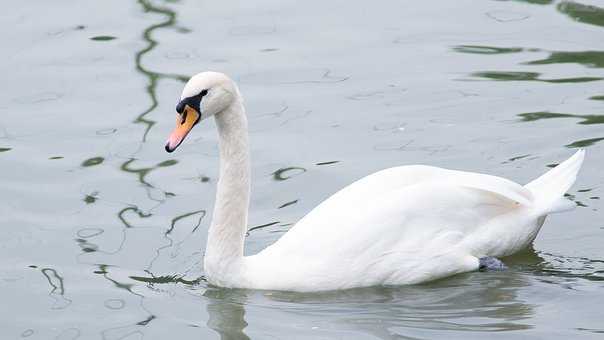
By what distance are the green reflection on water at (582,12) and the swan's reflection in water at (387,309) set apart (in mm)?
4814

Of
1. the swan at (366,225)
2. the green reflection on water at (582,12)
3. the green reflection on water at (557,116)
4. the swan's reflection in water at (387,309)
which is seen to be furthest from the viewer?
the green reflection on water at (582,12)

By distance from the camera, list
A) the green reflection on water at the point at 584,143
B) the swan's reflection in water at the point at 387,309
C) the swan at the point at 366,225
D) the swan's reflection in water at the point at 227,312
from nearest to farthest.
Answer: the swan's reflection in water at the point at 387,309
the swan's reflection in water at the point at 227,312
the swan at the point at 366,225
the green reflection on water at the point at 584,143

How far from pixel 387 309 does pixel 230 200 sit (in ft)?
3.62

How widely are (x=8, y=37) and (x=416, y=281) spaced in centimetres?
586

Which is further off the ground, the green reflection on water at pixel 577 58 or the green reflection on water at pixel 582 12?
the green reflection on water at pixel 582 12

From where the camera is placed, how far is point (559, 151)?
10156mm

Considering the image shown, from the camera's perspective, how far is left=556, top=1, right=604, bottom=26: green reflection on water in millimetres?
12820

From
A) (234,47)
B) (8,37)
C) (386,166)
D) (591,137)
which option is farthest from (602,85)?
(8,37)

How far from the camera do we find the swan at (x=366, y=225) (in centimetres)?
820

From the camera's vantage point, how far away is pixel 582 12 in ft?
42.7

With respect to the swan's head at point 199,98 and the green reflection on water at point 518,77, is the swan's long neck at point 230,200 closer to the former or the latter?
the swan's head at point 199,98

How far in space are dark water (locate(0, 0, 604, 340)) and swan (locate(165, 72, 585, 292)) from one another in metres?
0.11

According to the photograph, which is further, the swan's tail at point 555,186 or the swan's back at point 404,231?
the swan's tail at point 555,186

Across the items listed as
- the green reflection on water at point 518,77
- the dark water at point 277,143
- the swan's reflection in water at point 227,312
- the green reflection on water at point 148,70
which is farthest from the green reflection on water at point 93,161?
the green reflection on water at point 518,77
